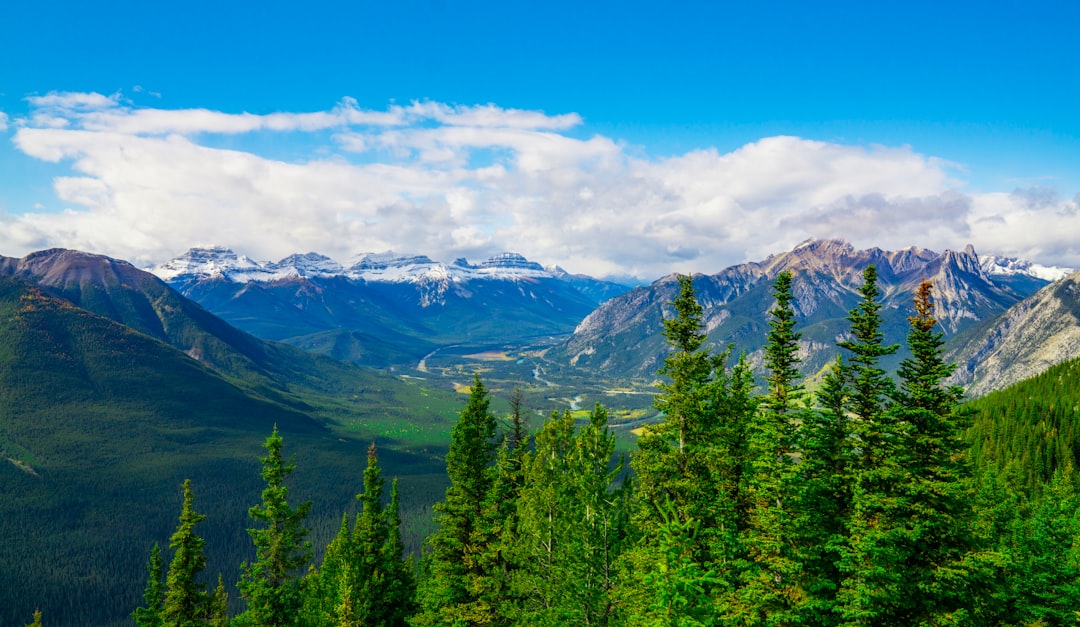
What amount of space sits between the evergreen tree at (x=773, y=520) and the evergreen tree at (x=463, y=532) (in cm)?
1894

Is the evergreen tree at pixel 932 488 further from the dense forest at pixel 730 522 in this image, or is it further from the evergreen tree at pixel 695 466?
the evergreen tree at pixel 695 466

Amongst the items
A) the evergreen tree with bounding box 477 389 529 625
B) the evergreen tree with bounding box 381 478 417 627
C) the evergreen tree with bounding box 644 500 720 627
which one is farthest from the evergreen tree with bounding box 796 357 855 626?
the evergreen tree with bounding box 381 478 417 627

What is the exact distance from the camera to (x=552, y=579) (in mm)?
36406

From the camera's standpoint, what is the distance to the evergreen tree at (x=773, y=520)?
26.2 m

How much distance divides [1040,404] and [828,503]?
204m

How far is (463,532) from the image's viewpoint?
4156cm

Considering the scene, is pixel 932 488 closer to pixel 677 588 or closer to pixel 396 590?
pixel 677 588

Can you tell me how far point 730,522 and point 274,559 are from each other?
3544cm

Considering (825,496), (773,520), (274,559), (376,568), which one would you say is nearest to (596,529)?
(773,520)

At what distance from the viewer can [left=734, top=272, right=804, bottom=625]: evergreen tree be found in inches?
1030

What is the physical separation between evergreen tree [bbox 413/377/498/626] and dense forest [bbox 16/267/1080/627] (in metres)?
0.15

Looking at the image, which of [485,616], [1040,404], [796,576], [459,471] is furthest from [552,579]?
[1040,404]

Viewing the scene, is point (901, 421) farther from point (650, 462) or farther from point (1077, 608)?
point (1077, 608)

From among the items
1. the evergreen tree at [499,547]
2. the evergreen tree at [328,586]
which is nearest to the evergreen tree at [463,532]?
the evergreen tree at [499,547]
